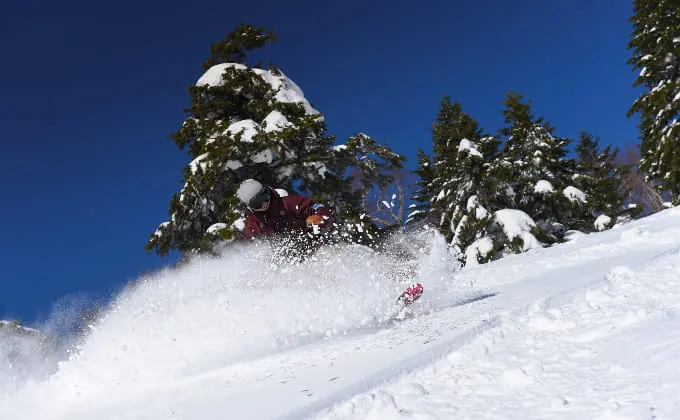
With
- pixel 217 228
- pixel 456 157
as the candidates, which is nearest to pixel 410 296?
pixel 217 228

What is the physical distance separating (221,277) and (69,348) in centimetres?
220

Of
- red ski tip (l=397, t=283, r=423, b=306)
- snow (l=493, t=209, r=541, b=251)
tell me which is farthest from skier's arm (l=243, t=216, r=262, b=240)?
snow (l=493, t=209, r=541, b=251)

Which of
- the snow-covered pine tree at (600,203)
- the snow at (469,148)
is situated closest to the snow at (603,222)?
the snow-covered pine tree at (600,203)

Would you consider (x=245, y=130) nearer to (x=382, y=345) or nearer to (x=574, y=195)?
(x=382, y=345)

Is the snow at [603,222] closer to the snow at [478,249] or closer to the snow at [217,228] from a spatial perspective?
the snow at [478,249]

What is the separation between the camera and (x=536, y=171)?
18.9 metres

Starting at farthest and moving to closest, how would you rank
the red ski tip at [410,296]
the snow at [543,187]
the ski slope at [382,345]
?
the snow at [543,187], the red ski tip at [410,296], the ski slope at [382,345]

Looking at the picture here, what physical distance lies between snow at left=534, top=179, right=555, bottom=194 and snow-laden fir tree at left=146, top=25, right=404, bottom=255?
29.6 ft

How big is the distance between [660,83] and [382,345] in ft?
55.9

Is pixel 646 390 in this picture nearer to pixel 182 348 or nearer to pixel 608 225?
pixel 182 348

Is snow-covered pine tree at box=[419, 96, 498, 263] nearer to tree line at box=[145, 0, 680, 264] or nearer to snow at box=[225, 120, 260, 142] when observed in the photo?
tree line at box=[145, 0, 680, 264]

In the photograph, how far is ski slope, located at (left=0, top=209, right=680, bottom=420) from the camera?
1.98 metres

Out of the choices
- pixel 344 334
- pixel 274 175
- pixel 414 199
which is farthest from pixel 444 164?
pixel 344 334

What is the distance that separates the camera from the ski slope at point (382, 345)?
1.98 metres
